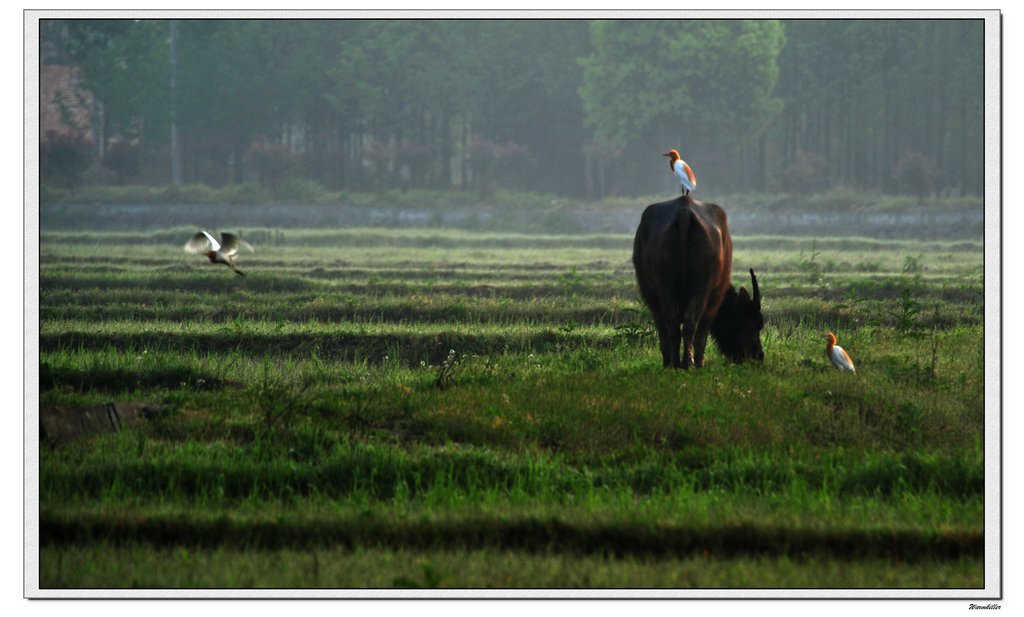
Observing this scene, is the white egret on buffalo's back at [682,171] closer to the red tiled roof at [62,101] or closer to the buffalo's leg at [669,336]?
the buffalo's leg at [669,336]

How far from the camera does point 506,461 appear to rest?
6230 mm

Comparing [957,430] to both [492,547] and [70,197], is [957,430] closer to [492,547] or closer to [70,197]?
[492,547]

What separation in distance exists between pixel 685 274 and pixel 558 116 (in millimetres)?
18475

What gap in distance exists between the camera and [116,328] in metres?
10.8

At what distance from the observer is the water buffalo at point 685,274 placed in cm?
820

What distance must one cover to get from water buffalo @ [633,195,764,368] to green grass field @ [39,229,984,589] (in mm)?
296

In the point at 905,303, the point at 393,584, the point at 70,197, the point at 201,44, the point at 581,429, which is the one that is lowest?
the point at 393,584

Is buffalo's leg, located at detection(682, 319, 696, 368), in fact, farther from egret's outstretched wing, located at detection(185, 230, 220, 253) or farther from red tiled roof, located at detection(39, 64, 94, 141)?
red tiled roof, located at detection(39, 64, 94, 141)

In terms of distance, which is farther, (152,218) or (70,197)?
(152,218)

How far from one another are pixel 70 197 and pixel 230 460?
55.8 ft

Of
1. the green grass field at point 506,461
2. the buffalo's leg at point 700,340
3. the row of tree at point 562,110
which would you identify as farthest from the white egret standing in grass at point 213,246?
A: the row of tree at point 562,110

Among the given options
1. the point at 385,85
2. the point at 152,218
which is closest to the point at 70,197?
the point at 152,218

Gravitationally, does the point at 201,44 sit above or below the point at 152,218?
above

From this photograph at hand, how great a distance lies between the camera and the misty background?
20.1 m
